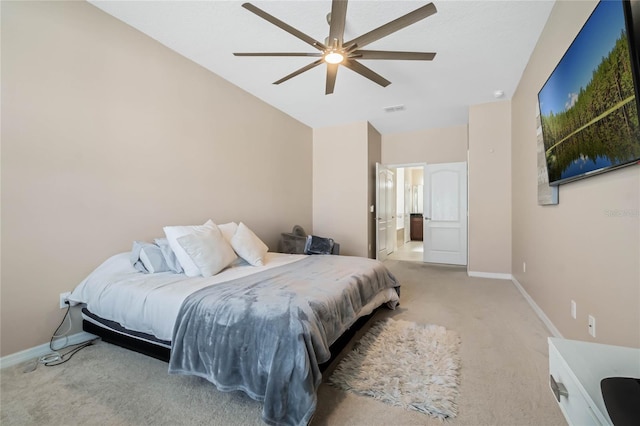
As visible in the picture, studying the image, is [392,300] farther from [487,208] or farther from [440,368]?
[487,208]

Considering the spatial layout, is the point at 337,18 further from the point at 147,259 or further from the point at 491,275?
the point at 491,275

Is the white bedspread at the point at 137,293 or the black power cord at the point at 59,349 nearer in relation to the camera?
the white bedspread at the point at 137,293

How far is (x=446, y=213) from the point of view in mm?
5621

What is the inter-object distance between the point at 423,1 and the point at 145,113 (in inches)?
114

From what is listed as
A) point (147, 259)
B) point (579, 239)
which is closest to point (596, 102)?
point (579, 239)

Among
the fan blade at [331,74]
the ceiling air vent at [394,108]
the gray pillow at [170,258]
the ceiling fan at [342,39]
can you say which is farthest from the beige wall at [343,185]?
the gray pillow at [170,258]

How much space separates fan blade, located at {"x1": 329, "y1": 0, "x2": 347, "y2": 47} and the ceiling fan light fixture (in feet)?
0.35

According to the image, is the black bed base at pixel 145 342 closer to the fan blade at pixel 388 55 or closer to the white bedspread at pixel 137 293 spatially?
the white bedspread at pixel 137 293

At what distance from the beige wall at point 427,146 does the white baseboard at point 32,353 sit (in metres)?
5.85

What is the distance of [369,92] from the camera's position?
4121mm

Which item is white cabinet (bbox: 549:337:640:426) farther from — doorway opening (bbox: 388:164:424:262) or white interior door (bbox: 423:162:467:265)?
doorway opening (bbox: 388:164:424:262)

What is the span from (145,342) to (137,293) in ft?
1.18

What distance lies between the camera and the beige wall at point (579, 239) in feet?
4.45

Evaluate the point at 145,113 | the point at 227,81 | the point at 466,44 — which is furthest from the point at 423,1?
the point at 145,113
